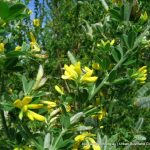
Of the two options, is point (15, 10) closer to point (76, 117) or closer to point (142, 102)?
point (76, 117)

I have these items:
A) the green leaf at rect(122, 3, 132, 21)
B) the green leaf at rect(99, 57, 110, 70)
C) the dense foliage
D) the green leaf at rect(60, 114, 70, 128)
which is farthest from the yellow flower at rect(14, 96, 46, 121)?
the green leaf at rect(122, 3, 132, 21)

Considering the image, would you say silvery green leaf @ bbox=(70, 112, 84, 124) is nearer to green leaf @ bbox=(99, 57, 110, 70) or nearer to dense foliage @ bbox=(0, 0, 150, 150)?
dense foliage @ bbox=(0, 0, 150, 150)

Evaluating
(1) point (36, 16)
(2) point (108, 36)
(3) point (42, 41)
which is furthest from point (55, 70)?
(2) point (108, 36)

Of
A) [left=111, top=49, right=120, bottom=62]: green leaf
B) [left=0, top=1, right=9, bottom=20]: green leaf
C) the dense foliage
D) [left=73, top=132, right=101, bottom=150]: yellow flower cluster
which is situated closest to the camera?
[left=0, top=1, right=9, bottom=20]: green leaf

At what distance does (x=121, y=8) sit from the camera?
1476mm

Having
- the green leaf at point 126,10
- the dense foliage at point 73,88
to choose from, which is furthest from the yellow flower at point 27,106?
the green leaf at point 126,10

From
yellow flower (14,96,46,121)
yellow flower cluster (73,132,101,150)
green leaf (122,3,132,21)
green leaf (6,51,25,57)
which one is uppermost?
green leaf (122,3,132,21)

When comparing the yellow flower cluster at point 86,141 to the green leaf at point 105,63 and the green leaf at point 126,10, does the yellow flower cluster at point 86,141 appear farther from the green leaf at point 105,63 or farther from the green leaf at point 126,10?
the green leaf at point 126,10

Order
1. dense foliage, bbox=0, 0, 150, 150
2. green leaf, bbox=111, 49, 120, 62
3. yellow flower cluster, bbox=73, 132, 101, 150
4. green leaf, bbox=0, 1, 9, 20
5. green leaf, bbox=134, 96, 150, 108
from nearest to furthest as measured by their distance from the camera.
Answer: green leaf, bbox=0, 1, 9, 20
dense foliage, bbox=0, 0, 150, 150
yellow flower cluster, bbox=73, 132, 101, 150
green leaf, bbox=111, 49, 120, 62
green leaf, bbox=134, 96, 150, 108

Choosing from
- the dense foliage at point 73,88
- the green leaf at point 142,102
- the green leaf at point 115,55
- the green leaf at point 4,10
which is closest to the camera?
the green leaf at point 4,10

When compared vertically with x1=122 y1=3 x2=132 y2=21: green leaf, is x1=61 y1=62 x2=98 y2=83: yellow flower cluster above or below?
below

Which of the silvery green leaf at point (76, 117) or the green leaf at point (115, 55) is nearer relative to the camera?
the silvery green leaf at point (76, 117)

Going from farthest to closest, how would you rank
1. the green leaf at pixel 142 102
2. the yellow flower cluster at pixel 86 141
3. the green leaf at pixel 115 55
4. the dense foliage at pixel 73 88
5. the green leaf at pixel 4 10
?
the green leaf at pixel 142 102 < the green leaf at pixel 115 55 < the yellow flower cluster at pixel 86 141 < the dense foliage at pixel 73 88 < the green leaf at pixel 4 10

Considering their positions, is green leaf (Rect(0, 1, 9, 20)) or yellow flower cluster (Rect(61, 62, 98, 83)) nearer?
green leaf (Rect(0, 1, 9, 20))
